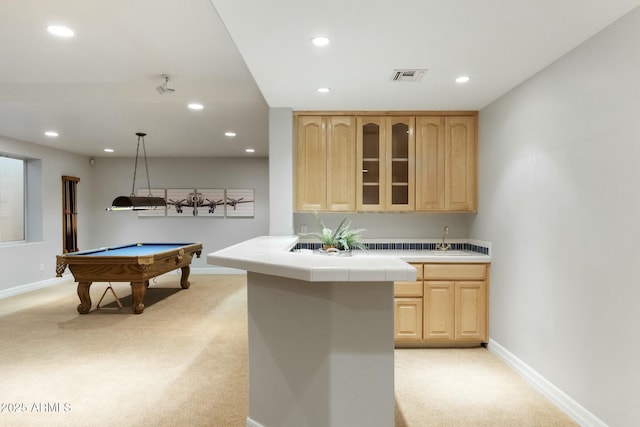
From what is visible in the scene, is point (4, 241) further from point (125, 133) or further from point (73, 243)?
point (125, 133)

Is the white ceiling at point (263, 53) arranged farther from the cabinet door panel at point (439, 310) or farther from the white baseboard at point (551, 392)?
the white baseboard at point (551, 392)

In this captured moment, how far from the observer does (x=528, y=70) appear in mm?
2834

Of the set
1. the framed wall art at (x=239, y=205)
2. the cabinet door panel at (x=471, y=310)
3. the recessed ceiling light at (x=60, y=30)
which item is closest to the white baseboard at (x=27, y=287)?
the framed wall art at (x=239, y=205)

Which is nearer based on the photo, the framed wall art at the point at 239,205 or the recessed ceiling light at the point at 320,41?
the recessed ceiling light at the point at 320,41

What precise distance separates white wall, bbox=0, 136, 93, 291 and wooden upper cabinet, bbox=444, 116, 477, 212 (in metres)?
6.66

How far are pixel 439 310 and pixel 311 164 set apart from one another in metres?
1.94

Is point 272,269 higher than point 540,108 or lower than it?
lower

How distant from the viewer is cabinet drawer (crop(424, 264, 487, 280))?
144 inches

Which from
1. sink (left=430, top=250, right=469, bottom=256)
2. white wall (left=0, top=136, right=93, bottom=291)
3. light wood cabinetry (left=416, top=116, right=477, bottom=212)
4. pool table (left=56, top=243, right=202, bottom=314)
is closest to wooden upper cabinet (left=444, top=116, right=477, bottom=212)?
light wood cabinetry (left=416, top=116, right=477, bottom=212)

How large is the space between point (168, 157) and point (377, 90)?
6205 mm

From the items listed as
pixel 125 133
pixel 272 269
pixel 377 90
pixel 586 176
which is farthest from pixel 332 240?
pixel 125 133

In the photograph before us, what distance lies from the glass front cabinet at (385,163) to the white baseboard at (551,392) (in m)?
1.63

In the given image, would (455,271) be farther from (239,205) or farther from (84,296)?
(239,205)

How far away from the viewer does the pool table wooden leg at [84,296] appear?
507cm
